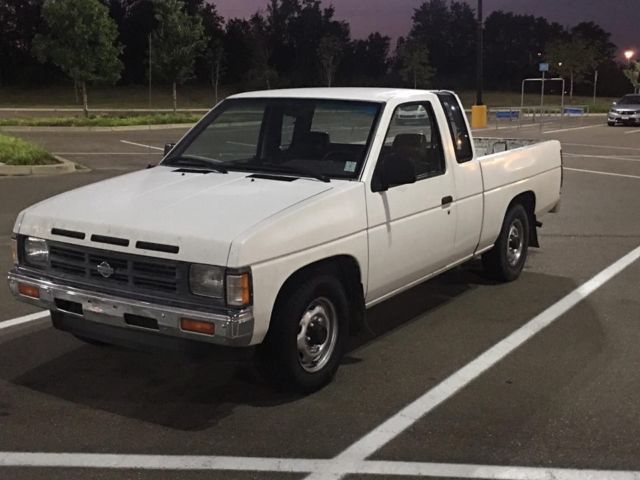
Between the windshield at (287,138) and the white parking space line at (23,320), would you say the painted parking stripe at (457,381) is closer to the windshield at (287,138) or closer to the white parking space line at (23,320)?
the windshield at (287,138)

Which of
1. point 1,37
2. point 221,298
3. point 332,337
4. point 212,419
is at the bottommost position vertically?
point 212,419

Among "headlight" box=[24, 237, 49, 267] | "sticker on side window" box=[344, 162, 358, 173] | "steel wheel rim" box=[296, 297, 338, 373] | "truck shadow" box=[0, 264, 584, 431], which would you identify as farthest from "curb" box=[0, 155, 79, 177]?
"steel wheel rim" box=[296, 297, 338, 373]

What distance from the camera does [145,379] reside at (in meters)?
4.82

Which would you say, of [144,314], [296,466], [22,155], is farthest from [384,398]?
[22,155]

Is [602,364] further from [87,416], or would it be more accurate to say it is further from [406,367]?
[87,416]

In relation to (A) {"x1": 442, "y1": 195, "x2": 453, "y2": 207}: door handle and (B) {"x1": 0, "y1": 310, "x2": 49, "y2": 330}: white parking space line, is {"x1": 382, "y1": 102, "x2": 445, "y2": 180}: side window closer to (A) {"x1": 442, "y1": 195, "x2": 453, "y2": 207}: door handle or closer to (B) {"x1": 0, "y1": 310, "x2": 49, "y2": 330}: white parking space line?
(A) {"x1": 442, "y1": 195, "x2": 453, "y2": 207}: door handle

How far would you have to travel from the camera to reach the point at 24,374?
4.91 m

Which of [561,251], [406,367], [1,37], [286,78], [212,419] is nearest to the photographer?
[212,419]

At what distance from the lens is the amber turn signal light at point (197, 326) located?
393 cm

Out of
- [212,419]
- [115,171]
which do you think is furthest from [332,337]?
[115,171]

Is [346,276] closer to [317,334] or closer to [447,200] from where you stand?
[317,334]

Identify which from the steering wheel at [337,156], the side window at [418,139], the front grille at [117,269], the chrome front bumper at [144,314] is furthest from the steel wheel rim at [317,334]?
the side window at [418,139]

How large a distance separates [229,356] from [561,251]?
537cm

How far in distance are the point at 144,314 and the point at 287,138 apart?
6.46 ft
